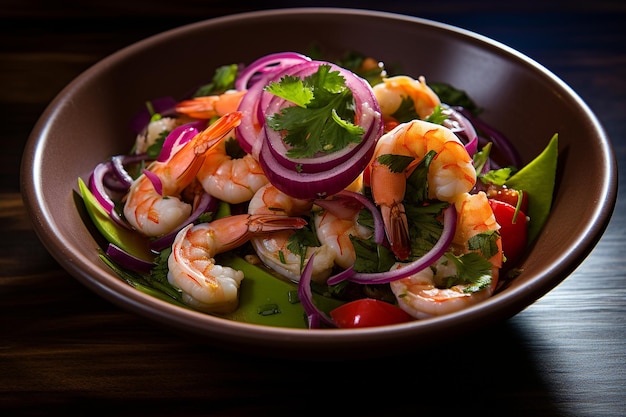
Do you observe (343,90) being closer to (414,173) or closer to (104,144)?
(414,173)

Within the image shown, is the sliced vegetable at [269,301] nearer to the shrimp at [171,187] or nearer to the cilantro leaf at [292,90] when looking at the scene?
the shrimp at [171,187]

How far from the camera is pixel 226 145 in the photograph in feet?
7.55

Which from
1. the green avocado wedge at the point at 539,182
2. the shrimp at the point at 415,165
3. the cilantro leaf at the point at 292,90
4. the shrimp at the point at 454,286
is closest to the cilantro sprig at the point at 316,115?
the cilantro leaf at the point at 292,90

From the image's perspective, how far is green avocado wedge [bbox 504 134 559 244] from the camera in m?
2.23

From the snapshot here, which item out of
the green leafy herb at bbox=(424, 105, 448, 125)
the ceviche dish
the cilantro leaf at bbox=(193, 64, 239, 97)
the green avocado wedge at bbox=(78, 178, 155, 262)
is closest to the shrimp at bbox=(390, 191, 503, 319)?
the ceviche dish

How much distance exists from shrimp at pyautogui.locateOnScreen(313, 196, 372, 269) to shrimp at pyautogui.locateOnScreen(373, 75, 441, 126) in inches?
16.0

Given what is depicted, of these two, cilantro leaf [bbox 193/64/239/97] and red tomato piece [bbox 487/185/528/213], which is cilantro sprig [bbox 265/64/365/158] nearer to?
red tomato piece [bbox 487/185/528/213]

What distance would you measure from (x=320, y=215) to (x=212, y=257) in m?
0.31

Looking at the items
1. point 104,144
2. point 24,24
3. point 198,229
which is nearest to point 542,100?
point 198,229

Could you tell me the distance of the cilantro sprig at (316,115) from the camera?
200 centimetres

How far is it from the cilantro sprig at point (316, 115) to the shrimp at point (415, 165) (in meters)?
0.11

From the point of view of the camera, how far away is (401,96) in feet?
7.70

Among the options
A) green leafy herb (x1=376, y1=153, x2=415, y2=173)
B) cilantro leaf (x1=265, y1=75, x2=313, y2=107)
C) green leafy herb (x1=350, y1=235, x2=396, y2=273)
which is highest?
cilantro leaf (x1=265, y1=75, x2=313, y2=107)

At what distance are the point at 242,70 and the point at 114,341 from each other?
1.18 metres
